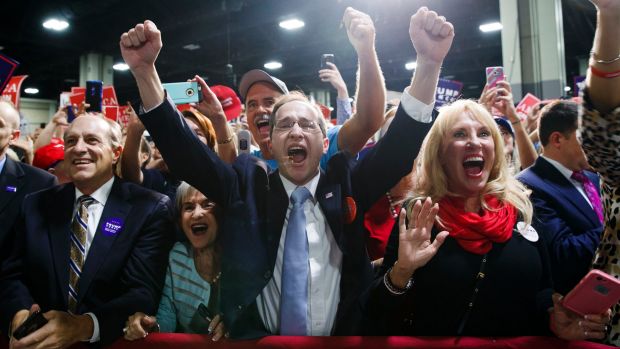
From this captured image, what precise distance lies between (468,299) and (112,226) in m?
1.42

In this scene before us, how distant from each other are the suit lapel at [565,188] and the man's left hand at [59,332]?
6.57ft

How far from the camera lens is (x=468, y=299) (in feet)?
5.37

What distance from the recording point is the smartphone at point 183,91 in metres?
2.02

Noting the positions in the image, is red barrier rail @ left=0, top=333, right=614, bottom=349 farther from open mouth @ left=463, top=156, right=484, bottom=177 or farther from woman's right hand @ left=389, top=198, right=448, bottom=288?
open mouth @ left=463, top=156, right=484, bottom=177

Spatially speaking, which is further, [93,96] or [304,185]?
[93,96]

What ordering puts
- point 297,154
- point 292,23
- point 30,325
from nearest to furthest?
1. point 30,325
2. point 297,154
3. point 292,23

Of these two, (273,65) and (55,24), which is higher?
(273,65)

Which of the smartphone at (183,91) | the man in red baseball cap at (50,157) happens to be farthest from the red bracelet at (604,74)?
the man in red baseball cap at (50,157)

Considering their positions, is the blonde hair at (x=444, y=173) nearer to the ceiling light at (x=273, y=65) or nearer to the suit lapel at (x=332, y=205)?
the suit lapel at (x=332, y=205)

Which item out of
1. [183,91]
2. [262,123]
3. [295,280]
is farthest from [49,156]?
[295,280]

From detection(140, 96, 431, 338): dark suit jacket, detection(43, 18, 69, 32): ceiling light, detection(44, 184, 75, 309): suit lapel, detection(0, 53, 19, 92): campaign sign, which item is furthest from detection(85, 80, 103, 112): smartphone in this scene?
detection(43, 18, 69, 32): ceiling light

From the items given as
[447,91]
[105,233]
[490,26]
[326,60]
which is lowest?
[105,233]

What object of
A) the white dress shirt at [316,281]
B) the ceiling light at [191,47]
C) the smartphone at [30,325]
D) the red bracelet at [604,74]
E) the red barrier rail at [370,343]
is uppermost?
the ceiling light at [191,47]

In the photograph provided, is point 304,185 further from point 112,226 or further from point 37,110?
point 37,110
